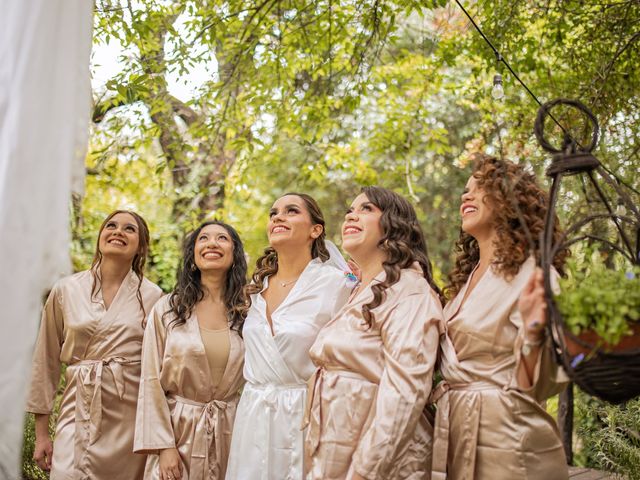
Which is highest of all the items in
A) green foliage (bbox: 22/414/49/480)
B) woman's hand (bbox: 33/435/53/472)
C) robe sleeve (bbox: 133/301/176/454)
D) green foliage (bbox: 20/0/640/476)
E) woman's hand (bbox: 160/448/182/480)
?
green foliage (bbox: 20/0/640/476)

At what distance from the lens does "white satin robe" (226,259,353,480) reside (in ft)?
10.5

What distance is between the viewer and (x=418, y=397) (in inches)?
103

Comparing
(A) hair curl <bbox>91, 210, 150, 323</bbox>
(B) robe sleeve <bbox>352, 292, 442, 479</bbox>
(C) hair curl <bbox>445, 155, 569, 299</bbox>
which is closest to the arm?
(A) hair curl <bbox>91, 210, 150, 323</bbox>

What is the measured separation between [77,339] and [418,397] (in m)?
2.10

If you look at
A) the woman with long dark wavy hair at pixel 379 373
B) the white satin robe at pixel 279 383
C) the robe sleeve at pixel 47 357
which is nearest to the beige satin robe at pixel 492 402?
the woman with long dark wavy hair at pixel 379 373

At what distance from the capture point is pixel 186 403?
349 centimetres

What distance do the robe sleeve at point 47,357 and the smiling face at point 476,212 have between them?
7.81 ft

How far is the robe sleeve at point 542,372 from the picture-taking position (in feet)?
8.05

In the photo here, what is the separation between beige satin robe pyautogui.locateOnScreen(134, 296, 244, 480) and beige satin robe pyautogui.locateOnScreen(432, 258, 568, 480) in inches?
46.8

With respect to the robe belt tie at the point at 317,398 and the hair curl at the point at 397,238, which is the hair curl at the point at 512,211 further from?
the robe belt tie at the point at 317,398

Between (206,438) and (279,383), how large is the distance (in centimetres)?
48

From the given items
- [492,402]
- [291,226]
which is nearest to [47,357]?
[291,226]

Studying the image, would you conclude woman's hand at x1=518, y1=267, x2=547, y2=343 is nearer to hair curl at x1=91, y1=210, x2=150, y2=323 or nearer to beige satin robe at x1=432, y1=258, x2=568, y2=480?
beige satin robe at x1=432, y1=258, x2=568, y2=480

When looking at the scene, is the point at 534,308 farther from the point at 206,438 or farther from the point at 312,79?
the point at 312,79
